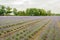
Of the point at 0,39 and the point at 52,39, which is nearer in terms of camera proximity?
the point at 0,39

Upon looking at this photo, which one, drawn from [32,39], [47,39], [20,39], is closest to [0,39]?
[20,39]

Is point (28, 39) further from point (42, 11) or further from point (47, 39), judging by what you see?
point (42, 11)

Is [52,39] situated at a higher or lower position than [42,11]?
higher

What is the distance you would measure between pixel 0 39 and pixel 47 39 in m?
2.20

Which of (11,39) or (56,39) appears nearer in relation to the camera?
(11,39)

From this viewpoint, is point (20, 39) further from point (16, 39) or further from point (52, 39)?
point (52, 39)

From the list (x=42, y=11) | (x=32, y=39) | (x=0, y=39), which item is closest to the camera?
(x=0, y=39)

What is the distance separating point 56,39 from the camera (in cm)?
991

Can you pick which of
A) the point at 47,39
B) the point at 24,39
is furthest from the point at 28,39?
the point at 47,39

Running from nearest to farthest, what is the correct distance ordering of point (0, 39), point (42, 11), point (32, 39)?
1. point (0, 39)
2. point (32, 39)
3. point (42, 11)

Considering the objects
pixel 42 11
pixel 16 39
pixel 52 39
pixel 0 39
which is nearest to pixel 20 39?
pixel 16 39

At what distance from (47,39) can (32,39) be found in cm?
69

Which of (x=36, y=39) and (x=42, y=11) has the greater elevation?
(x=36, y=39)

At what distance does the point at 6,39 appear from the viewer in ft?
29.7
